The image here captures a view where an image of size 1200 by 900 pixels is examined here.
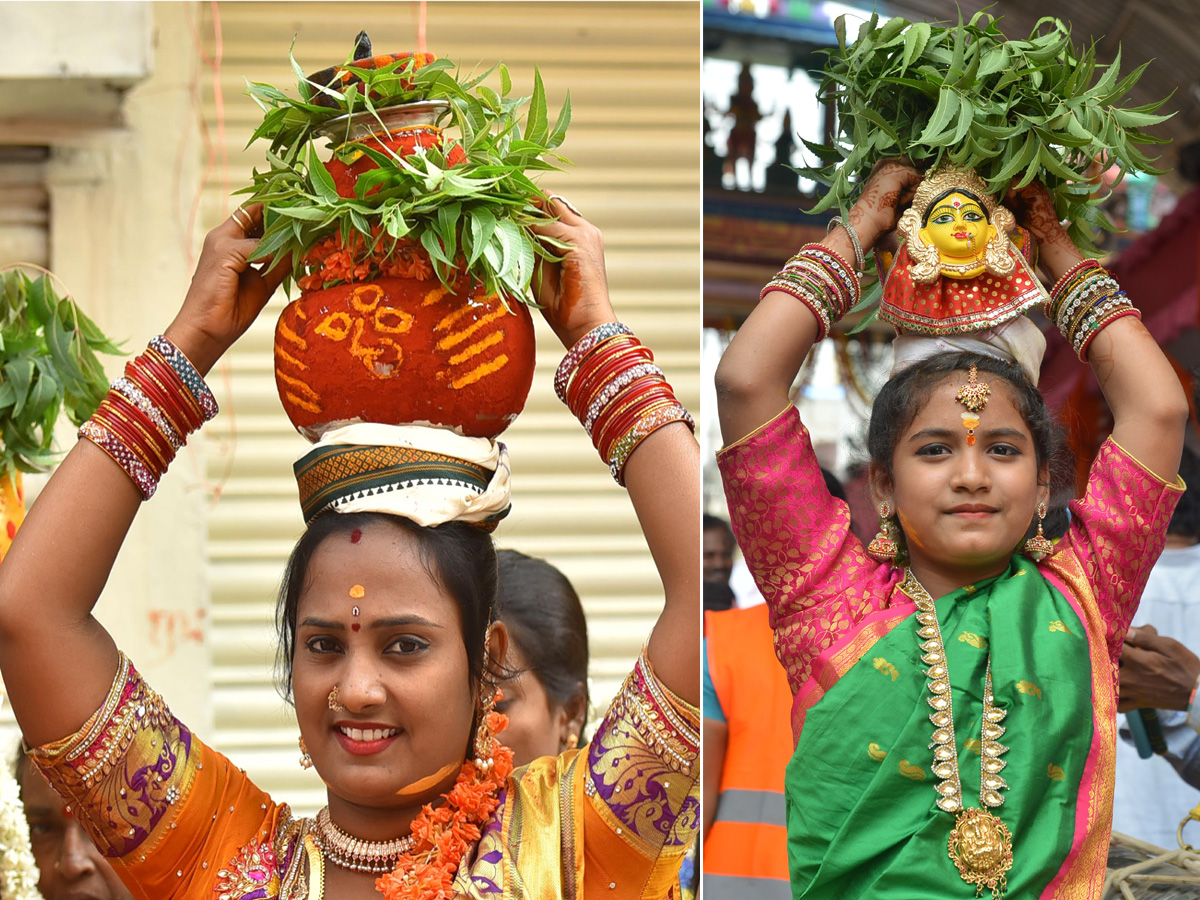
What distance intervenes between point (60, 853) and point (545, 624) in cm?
138

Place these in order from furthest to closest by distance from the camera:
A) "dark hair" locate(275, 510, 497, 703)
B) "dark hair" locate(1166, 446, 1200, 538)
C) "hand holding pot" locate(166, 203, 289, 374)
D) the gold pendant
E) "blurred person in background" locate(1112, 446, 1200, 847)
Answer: "dark hair" locate(1166, 446, 1200, 538) < "blurred person in background" locate(1112, 446, 1200, 847) < "hand holding pot" locate(166, 203, 289, 374) < "dark hair" locate(275, 510, 497, 703) < the gold pendant

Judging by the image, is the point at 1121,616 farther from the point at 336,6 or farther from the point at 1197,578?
the point at 336,6

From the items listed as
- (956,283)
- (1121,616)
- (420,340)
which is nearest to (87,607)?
(420,340)

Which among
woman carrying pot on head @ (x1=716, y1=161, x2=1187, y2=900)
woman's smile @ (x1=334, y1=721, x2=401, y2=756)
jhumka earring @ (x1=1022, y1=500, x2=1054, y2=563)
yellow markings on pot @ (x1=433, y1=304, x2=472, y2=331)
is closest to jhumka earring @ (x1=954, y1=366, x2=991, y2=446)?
woman carrying pot on head @ (x1=716, y1=161, x2=1187, y2=900)

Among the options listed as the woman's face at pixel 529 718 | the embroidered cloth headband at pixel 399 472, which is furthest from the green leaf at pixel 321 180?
the woman's face at pixel 529 718

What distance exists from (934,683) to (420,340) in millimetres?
1057

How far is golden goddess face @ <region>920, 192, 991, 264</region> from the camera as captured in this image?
7.97ft

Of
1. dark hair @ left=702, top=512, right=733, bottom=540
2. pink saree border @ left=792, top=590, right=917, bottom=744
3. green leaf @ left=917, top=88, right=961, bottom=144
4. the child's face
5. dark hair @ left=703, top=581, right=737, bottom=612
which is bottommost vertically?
pink saree border @ left=792, top=590, right=917, bottom=744

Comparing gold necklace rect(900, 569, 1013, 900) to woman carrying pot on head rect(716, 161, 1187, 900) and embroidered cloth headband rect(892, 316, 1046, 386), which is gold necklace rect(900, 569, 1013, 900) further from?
embroidered cloth headband rect(892, 316, 1046, 386)

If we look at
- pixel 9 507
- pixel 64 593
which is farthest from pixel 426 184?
pixel 9 507

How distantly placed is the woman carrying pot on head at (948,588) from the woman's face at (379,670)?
587 millimetres

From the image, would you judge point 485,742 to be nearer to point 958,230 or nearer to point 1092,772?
point 1092,772

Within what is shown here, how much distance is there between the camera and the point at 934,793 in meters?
2.29

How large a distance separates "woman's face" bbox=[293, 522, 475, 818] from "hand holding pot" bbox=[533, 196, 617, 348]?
50 cm
